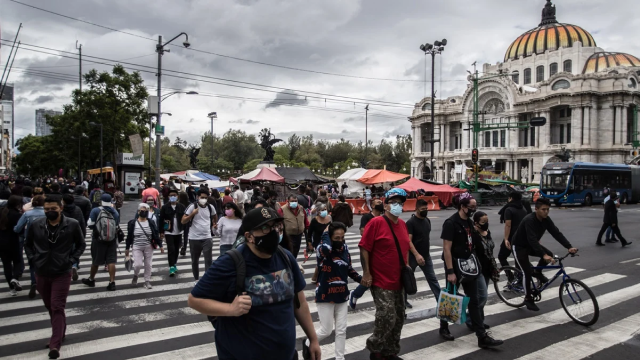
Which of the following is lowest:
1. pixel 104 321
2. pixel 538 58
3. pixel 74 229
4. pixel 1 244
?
pixel 104 321

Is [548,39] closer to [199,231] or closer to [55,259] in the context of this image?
[199,231]

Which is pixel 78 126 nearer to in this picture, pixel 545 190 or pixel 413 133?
pixel 545 190

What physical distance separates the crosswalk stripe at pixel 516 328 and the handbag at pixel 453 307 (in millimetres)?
332

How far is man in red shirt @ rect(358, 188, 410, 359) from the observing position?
4680mm

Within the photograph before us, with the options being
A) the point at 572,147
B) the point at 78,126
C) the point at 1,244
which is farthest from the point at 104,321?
the point at 572,147

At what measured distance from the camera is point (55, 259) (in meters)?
5.18

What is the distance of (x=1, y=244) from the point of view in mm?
7559

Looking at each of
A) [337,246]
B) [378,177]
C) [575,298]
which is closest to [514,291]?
[575,298]

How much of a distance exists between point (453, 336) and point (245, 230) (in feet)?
13.1

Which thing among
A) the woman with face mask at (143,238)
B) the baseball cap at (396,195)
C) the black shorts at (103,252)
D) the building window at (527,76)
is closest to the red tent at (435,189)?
the woman with face mask at (143,238)

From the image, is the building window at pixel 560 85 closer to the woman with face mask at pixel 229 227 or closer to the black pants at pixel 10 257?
the woman with face mask at pixel 229 227

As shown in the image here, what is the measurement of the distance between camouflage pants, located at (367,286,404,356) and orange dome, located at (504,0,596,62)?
9010cm

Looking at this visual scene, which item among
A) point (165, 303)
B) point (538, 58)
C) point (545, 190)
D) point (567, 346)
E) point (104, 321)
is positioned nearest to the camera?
point (567, 346)

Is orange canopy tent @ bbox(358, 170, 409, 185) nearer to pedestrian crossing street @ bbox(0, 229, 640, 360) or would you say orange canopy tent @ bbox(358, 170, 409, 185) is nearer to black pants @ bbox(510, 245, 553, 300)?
pedestrian crossing street @ bbox(0, 229, 640, 360)
